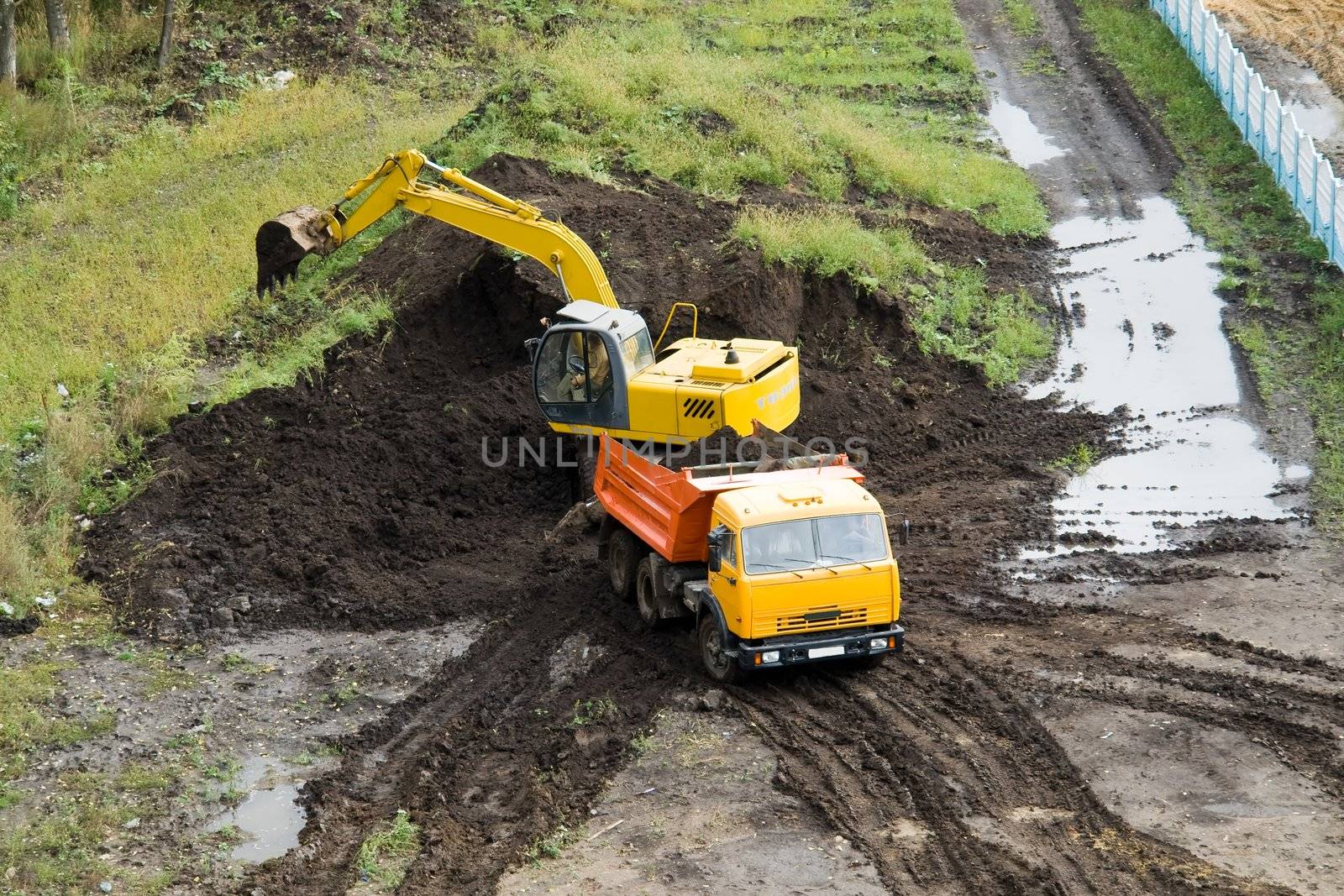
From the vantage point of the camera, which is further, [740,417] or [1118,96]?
[1118,96]

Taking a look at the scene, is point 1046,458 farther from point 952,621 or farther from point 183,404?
point 183,404

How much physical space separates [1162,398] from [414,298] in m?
11.1

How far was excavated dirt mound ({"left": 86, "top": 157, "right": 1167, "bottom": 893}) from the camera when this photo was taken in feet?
41.9

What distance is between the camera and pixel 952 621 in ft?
51.6

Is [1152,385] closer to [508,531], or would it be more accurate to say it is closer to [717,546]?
[508,531]

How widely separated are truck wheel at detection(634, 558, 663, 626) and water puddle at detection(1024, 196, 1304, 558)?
4.80 meters

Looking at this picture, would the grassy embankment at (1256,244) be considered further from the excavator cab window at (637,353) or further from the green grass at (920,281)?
the excavator cab window at (637,353)

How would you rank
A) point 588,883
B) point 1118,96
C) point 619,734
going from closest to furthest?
point 588,883 → point 619,734 → point 1118,96

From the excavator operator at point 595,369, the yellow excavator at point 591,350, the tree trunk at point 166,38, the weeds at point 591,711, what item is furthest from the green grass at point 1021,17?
the weeds at point 591,711

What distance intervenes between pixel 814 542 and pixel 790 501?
45cm

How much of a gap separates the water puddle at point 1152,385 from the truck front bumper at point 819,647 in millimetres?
4052

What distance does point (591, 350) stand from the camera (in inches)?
696

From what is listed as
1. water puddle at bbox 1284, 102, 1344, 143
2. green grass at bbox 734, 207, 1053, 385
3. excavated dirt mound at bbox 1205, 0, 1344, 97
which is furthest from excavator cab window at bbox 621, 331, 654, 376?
excavated dirt mound at bbox 1205, 0, 1344, 97

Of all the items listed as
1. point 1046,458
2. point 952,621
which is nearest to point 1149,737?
point 952,621
